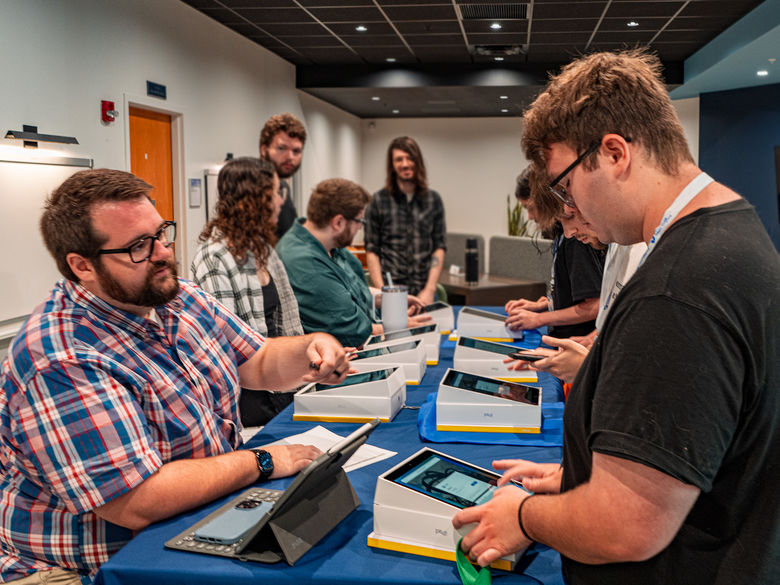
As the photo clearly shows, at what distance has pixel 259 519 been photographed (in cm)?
125

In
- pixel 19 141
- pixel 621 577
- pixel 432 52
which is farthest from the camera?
pixel 432 52

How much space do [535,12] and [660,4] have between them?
0.95m

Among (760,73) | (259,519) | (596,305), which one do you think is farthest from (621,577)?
(760,73)

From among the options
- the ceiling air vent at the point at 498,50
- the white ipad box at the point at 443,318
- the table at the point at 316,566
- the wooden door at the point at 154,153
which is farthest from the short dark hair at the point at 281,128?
the ceiling air vent at the point at 498,50

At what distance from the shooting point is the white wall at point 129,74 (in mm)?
3436

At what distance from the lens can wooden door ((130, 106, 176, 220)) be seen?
4.55m

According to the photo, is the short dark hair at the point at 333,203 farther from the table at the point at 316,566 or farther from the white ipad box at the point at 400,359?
the table at the point at 316,566

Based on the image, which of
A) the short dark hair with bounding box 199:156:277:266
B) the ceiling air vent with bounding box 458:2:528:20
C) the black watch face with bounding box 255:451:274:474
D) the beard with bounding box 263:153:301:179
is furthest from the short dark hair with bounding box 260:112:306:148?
the black watch face with bounding box 255:451:274:474

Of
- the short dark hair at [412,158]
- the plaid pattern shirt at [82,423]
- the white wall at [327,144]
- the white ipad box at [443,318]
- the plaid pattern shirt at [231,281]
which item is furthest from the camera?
the white wall at [327,144]

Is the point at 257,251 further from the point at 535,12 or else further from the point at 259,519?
the point at 535,12

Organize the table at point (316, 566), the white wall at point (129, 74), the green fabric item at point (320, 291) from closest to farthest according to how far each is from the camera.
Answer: the table at point (316, 566)
the green fabric item at point (320, 291)
the white wall at point (129, 74)

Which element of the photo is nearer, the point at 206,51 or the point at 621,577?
the point at 621,577

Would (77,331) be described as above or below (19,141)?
below

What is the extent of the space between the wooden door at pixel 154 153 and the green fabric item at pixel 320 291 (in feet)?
6.51
